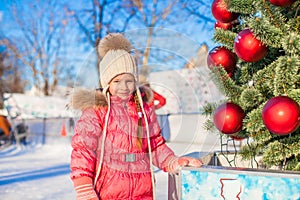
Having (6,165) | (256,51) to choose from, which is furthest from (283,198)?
(6,165)

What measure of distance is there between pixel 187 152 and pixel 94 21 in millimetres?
10219

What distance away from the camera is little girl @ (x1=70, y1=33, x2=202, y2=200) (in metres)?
1.12

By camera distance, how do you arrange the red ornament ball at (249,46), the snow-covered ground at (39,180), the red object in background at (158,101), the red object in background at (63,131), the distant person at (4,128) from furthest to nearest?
1. the distant person at (4,128)
2. the red object in background at (63,131)
3. the snow-covered ground at (39,180)
4. the red object in background at (158,101)
5. the red ornament ball at (249,46)

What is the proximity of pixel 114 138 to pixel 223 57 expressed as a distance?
1.78ft

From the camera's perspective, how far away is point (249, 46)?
1062mm

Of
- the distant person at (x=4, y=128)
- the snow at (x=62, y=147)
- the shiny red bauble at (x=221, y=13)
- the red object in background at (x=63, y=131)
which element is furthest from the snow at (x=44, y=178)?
the distant person at (x=4, y=128)

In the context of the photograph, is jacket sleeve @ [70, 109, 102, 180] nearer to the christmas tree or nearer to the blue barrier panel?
the blue barrier panel

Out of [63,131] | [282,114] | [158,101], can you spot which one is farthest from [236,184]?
[63,131]

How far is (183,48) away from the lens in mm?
1003

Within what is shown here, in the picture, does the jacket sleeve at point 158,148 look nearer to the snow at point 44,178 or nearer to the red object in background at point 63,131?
the snow at point 44,178

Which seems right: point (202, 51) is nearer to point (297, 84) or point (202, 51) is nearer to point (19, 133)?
point (297, 84)

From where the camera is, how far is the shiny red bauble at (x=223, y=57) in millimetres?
1320

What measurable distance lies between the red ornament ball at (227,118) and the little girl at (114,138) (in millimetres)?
153

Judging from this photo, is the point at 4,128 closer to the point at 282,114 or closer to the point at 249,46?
the point at 249,46
